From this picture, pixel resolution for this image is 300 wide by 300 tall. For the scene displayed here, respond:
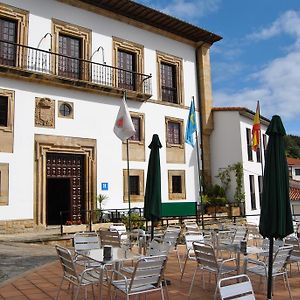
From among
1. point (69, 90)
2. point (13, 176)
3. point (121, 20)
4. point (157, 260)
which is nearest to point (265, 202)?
point (157, 260)

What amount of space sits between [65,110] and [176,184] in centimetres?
695

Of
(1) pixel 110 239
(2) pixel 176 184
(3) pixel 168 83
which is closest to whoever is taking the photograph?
(1) pixel 110 239

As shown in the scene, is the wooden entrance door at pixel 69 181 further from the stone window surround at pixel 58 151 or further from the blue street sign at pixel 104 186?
the blue street sign at pixel 104 186

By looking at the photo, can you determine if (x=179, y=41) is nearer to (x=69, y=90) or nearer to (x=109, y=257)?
(x=69, y=90)

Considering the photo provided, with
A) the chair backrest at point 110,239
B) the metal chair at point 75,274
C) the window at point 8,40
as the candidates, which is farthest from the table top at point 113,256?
the window at point 8,40

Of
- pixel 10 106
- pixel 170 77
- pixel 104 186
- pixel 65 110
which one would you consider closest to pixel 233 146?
pixel 170 77

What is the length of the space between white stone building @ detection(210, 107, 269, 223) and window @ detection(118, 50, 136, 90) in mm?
5383

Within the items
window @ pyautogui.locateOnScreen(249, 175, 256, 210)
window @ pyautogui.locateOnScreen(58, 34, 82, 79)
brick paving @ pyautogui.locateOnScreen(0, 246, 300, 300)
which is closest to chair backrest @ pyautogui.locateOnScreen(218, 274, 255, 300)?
brick paving @ pyautogui.locateOnScreen(0, 246, 300, 300)

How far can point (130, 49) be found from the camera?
741 inches

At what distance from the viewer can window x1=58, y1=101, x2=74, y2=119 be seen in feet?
51.6

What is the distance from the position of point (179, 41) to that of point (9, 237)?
13.5 metres

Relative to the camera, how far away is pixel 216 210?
19734 millimetres

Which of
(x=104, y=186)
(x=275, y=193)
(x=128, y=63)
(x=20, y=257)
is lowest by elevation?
(x=20, y=257)

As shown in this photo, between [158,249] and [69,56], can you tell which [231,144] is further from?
[158,249]
